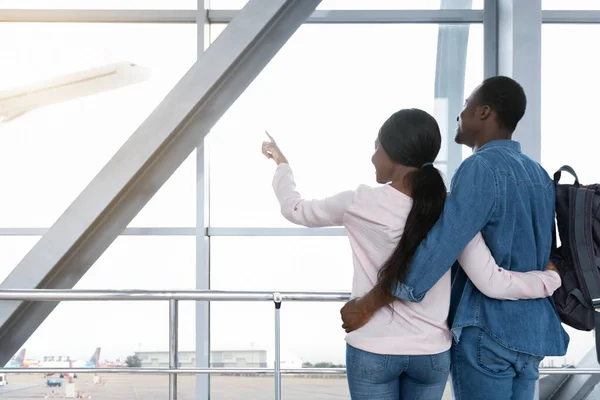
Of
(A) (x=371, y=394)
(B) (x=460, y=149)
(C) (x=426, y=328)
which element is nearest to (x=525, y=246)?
(C) (x=426, y=328)

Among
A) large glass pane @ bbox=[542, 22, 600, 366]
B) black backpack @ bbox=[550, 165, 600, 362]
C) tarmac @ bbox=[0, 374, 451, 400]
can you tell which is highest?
large glass pane @ bbox=[542, 22, 600, 366]

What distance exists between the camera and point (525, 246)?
1513mm

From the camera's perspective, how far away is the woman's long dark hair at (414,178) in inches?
57.1

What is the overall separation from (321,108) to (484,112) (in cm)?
176

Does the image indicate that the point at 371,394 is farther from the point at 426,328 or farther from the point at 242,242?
the point at 242,242

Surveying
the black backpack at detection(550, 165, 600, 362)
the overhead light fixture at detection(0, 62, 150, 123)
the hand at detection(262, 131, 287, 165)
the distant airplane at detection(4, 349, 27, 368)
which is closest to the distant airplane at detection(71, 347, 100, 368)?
the distant airplane at detection(4, 349, 27, 368)

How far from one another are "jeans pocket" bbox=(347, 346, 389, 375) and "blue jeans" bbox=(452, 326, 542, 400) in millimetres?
192

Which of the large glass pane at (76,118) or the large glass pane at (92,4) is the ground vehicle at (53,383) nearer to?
the large glass pane at (76,118)

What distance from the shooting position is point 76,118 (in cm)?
327

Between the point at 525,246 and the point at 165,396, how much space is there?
87.0 inches

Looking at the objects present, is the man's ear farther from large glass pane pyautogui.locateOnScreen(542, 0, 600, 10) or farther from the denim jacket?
large glass pane pyautogui.locateOnScreen(542, 0, 600, 10)

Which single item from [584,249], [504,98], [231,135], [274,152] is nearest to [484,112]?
[504,98]

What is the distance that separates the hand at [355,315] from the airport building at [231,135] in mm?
1753

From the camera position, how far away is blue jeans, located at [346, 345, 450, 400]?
1.45m
